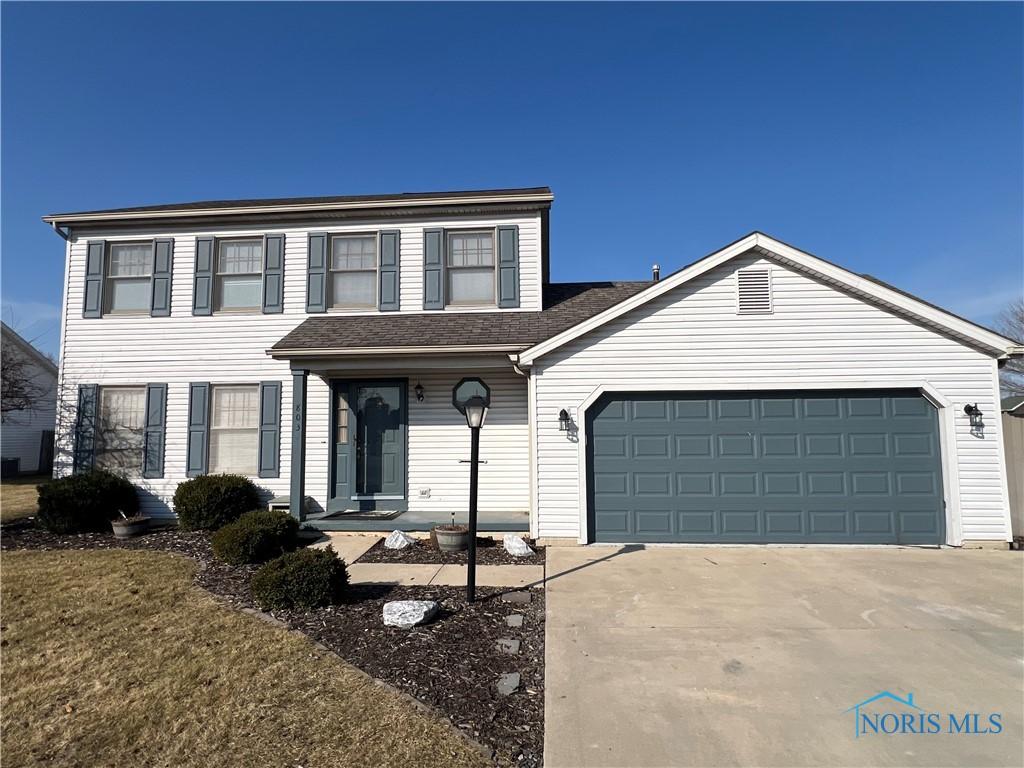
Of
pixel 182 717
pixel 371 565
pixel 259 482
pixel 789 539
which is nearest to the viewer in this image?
pixel 182 717

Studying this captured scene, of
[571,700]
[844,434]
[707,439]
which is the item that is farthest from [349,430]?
[844,434]

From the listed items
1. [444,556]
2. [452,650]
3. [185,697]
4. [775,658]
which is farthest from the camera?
[444,556]

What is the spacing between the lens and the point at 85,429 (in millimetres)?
10164

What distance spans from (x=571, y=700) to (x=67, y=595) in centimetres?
598

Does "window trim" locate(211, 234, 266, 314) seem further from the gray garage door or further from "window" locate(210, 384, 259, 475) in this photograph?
the gray garage door

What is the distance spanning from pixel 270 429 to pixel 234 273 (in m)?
3.43

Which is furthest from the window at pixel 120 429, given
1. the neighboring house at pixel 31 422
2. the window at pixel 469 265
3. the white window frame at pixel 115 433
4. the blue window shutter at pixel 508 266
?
the neighboring house at pixel 31 422

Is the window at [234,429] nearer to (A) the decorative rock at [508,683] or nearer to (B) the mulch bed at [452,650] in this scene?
(B) the mulch bed at [452,650]

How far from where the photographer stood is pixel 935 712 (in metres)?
3.46

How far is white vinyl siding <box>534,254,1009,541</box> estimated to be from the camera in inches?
302

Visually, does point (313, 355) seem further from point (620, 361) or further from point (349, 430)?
point (620, 361)

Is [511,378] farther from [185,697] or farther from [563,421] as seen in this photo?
[185,697]

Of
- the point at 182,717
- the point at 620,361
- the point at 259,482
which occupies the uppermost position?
the point at 620,361

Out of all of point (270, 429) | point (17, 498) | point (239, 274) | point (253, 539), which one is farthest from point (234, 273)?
point (17, 498)
